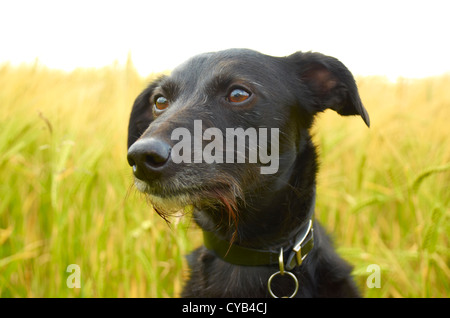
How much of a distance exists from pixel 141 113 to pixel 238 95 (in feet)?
3.30

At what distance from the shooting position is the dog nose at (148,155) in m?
2.01

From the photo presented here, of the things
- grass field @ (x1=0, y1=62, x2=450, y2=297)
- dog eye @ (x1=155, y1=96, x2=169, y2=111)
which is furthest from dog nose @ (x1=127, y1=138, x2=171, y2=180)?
dog eye @ (x1=155, y1=96, x2=169, y2=111)

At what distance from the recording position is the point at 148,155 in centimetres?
204

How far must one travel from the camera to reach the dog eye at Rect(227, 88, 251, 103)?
259 cm

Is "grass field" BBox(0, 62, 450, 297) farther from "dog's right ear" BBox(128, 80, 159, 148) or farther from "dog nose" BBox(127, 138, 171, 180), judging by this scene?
"dog nose" BBox(127, 138, 171, 180)

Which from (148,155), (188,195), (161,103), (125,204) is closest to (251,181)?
(188,195)

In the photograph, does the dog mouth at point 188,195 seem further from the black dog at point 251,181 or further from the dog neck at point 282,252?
the dog neck at point 282,252

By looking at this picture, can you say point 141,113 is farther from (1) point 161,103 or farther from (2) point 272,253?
(2) point 272,253

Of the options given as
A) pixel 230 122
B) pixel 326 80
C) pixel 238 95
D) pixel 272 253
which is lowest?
pixel 272 253

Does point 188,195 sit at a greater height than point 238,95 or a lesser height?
lesser

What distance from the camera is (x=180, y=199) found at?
233 centimetres

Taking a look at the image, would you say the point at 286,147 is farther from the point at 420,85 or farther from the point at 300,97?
the point at 420,85

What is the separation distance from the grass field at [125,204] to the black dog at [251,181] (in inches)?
10.5

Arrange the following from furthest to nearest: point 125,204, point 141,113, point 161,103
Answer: point 125,204
point 141,113
point 161,103
